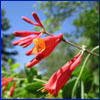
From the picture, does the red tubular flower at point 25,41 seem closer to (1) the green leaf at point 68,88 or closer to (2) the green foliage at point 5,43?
(1) the green leaf at point 68,88

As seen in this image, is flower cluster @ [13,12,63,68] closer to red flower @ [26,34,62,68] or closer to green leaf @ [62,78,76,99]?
red flower @ [26,34,62,68]

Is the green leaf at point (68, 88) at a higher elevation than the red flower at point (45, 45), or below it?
below

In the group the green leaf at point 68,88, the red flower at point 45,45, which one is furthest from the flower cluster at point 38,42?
the green leaf at point 68,88

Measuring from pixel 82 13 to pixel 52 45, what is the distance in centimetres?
860

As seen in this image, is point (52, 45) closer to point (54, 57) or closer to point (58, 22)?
point (58, 22)

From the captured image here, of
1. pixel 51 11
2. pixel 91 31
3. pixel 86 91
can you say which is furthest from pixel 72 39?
pixel 86 91

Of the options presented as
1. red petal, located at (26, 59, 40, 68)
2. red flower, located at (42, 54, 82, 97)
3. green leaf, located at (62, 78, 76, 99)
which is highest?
red petal, located at (26, 59, 40, 68)

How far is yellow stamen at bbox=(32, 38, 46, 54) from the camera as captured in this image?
42cm

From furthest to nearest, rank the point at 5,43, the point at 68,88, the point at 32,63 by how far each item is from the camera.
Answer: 1. the point at 5,43
2. the point at 68,88
3. the point at 32,63

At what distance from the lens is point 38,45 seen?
42 cm

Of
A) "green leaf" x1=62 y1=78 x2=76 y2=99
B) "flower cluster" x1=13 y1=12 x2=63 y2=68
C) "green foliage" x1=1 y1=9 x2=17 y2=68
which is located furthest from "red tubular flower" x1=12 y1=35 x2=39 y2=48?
"green foliage" x1=1 y1=9 x2=17 y2=68

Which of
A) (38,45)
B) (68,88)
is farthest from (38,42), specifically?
(68,88)

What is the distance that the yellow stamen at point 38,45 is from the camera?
16.6 inches

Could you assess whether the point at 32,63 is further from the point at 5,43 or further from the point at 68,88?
Result: the point at 5,43
